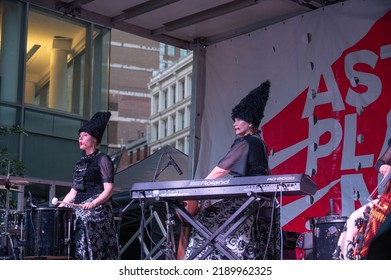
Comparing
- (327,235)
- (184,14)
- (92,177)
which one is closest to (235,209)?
(327,235)

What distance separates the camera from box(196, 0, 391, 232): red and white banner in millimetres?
8180

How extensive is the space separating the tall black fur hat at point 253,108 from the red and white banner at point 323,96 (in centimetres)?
200

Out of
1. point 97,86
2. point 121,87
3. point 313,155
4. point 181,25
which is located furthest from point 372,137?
point 121,87

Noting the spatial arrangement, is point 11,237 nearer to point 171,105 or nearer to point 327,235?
point 327,235

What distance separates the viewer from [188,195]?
5570 mm

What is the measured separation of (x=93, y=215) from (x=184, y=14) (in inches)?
135

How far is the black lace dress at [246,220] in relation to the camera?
576 centimetres

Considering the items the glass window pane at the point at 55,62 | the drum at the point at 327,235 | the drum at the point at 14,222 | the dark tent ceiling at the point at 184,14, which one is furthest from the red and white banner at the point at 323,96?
the glass window pane at the point at 55,62

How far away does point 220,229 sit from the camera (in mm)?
5602

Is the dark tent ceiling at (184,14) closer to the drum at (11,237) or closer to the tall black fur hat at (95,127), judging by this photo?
the tall black fur hat at (95,127)

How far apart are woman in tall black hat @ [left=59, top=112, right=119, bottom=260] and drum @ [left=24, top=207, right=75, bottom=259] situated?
0.10 metres

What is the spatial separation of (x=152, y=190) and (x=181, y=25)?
13.6 feet

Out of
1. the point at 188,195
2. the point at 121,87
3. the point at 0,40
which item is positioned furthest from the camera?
the point at 121,87

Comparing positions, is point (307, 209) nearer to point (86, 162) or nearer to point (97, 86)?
point (86, 162)
